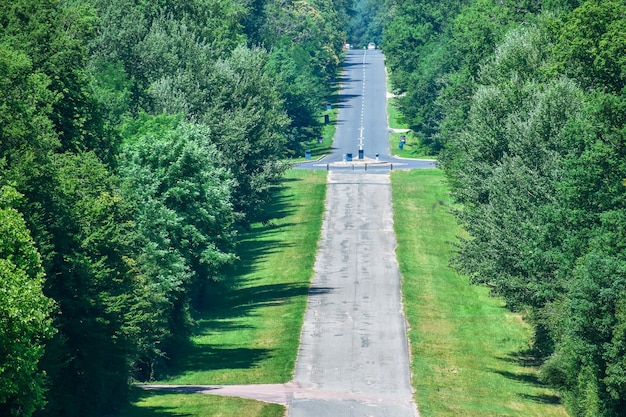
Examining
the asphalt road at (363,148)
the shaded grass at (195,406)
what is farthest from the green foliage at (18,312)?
the asphalt road at (363,148)

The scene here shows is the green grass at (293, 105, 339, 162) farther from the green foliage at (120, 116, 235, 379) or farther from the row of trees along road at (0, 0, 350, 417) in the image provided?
the green foliage at (120, 116, 235, 379)

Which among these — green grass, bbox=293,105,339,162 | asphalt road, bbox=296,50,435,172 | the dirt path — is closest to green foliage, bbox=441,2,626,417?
the dirt path

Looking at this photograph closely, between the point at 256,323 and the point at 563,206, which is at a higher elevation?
the point at 563,206

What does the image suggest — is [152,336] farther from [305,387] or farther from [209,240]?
[209,240]

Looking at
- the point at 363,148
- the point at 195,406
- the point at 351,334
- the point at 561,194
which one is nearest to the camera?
the point at 195,406

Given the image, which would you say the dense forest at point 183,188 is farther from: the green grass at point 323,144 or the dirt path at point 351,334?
the green grass at point 323,144

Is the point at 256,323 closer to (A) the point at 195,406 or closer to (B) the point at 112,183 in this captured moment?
(B) the point at 112,183

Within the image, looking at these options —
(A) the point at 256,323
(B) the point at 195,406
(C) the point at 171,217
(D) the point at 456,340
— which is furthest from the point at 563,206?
(A) the point at 256,323
